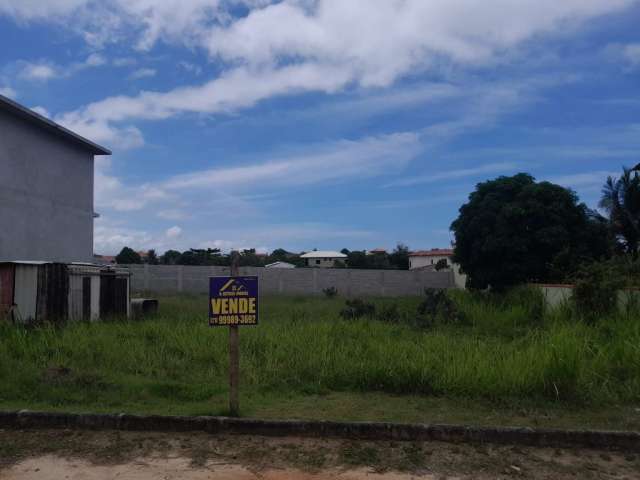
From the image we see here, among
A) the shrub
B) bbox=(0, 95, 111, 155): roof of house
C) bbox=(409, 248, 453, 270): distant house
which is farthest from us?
bbox=(409, 248, 453, 270): distant house

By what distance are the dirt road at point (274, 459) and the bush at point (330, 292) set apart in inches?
984

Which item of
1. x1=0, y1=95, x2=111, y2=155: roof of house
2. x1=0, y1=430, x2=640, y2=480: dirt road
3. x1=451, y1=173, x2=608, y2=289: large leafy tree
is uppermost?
x1=0, y1=95, x2=111, y2=155: roof of house

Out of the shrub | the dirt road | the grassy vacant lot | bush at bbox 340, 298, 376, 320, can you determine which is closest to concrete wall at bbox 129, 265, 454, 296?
bush at bbox 340, 298, 376, 320

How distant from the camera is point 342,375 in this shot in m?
7.62

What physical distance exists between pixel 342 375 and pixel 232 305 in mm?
2342

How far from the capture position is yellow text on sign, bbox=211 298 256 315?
5.89 metres

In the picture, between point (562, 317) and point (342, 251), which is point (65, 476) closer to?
point (562, 317)

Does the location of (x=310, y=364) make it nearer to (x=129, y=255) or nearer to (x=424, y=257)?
(x=129, y=255)

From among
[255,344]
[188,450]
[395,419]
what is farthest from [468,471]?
[255,344]

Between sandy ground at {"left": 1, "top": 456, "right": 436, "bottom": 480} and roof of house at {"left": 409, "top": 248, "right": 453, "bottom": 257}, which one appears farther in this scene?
roof of house at {"left": 409, "top": 248, "right": 453, "bottom": 257}

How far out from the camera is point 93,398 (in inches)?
271

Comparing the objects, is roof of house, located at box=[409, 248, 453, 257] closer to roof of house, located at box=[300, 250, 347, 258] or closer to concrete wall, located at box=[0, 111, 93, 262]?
roof of house, located at box=[300, 250, 347, 258]

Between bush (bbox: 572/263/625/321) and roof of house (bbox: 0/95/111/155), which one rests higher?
roof of house (bbox: 0/95/111/155)

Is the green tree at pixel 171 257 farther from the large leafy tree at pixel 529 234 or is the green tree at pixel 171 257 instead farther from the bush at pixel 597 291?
the bush at pixel 597 291
